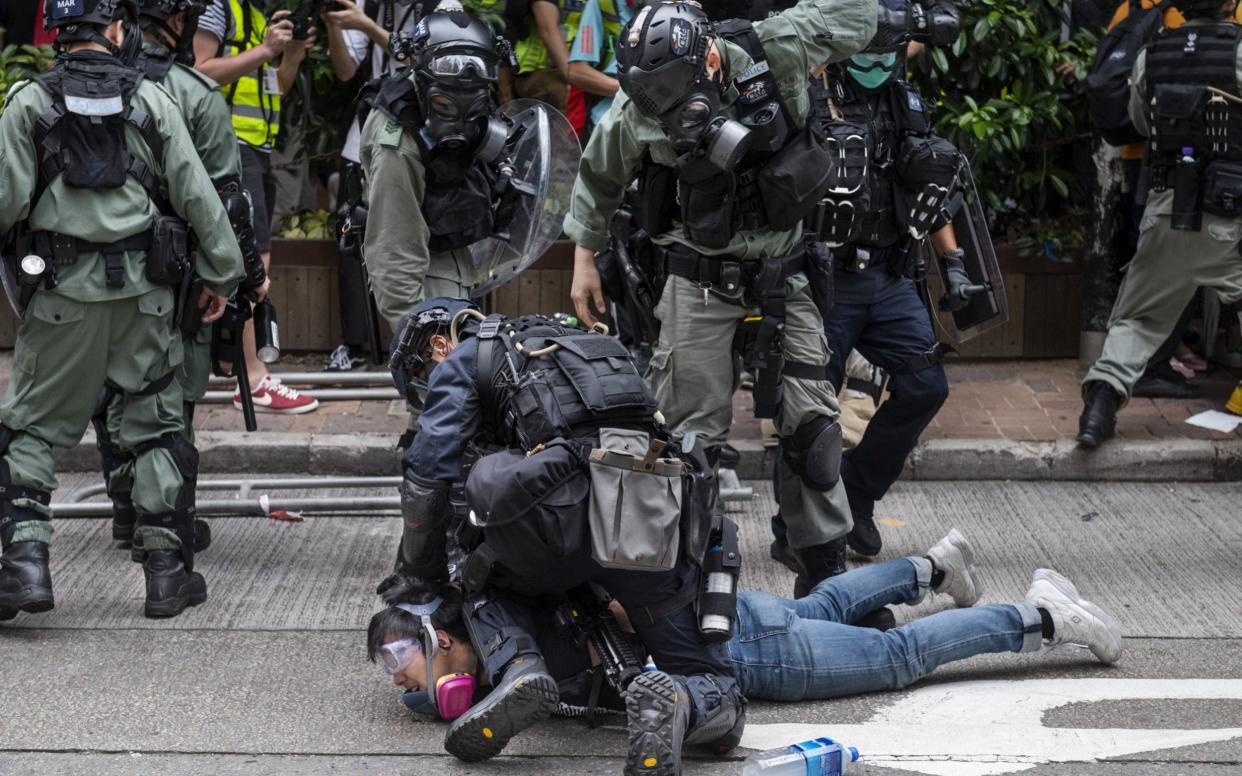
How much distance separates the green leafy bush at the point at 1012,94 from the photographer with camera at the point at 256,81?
3.12 meters

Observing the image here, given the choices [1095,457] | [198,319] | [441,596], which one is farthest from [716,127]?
[1095,457]

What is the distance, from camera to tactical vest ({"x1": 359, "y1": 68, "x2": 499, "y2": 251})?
5.87 metres

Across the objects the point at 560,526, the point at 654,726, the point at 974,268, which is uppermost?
the point at 974,268

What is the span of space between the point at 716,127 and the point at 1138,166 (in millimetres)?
3860

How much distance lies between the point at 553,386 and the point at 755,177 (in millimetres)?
1121

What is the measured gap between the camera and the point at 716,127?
494 cm

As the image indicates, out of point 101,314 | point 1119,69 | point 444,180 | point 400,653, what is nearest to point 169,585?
point 101,314

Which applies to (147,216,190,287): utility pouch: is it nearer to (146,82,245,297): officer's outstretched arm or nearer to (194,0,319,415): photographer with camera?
(146,82,245,297): officer's outstretched arm

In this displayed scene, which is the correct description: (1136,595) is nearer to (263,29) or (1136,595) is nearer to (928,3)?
(928,3)

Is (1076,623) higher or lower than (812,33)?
lower

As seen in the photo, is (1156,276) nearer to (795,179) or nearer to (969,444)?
(969,444)

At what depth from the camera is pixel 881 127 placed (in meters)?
5.91

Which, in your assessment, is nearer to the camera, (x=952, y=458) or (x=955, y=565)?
(x=955, y=565)

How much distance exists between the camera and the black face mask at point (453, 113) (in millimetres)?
5770
